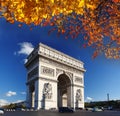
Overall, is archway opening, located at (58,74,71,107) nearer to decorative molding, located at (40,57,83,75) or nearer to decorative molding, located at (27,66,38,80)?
decorative molding, located at (40,57,83,75)

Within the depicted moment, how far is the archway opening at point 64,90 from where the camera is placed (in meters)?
62.9

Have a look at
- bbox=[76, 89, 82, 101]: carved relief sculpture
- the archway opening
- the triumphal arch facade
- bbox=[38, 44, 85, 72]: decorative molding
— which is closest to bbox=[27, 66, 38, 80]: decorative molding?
the triumphal arch facade

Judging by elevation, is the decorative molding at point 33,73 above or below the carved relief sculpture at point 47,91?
above

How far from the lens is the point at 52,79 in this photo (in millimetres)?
55125

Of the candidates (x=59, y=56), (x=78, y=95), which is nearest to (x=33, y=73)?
(x=59, y=56)

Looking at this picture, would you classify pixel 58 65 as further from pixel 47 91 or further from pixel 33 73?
pixel 47 91

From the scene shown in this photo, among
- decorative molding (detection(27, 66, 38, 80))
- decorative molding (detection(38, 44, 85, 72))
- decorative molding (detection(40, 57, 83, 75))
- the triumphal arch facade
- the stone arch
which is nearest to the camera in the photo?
the triumphal arch facade


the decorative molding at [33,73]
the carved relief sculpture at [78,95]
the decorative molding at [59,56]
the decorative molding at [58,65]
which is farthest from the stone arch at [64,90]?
the decorative molding at [33,73]

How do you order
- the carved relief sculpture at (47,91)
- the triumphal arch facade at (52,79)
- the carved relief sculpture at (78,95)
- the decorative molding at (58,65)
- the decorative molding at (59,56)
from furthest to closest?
1. the carved relief sculpture at (78,95)
2. the decorative molding at (59,56)
3. the decorative molding at (58,65)
4. the carved relief sculpture at (47,91)
5. the triumphal arch facade at (52,79)

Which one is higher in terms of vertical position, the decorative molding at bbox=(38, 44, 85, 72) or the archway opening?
the decorative molding at bbox=(38, 44, 85, 72)

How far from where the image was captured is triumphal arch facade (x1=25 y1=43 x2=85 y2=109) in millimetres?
51963

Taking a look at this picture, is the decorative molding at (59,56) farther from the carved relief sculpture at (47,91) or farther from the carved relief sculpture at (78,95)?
the carved relief sculpture at (47,91)

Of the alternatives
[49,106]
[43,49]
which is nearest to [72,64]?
[43,49]

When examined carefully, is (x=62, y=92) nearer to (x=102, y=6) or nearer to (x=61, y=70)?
(x=61, y=70)
